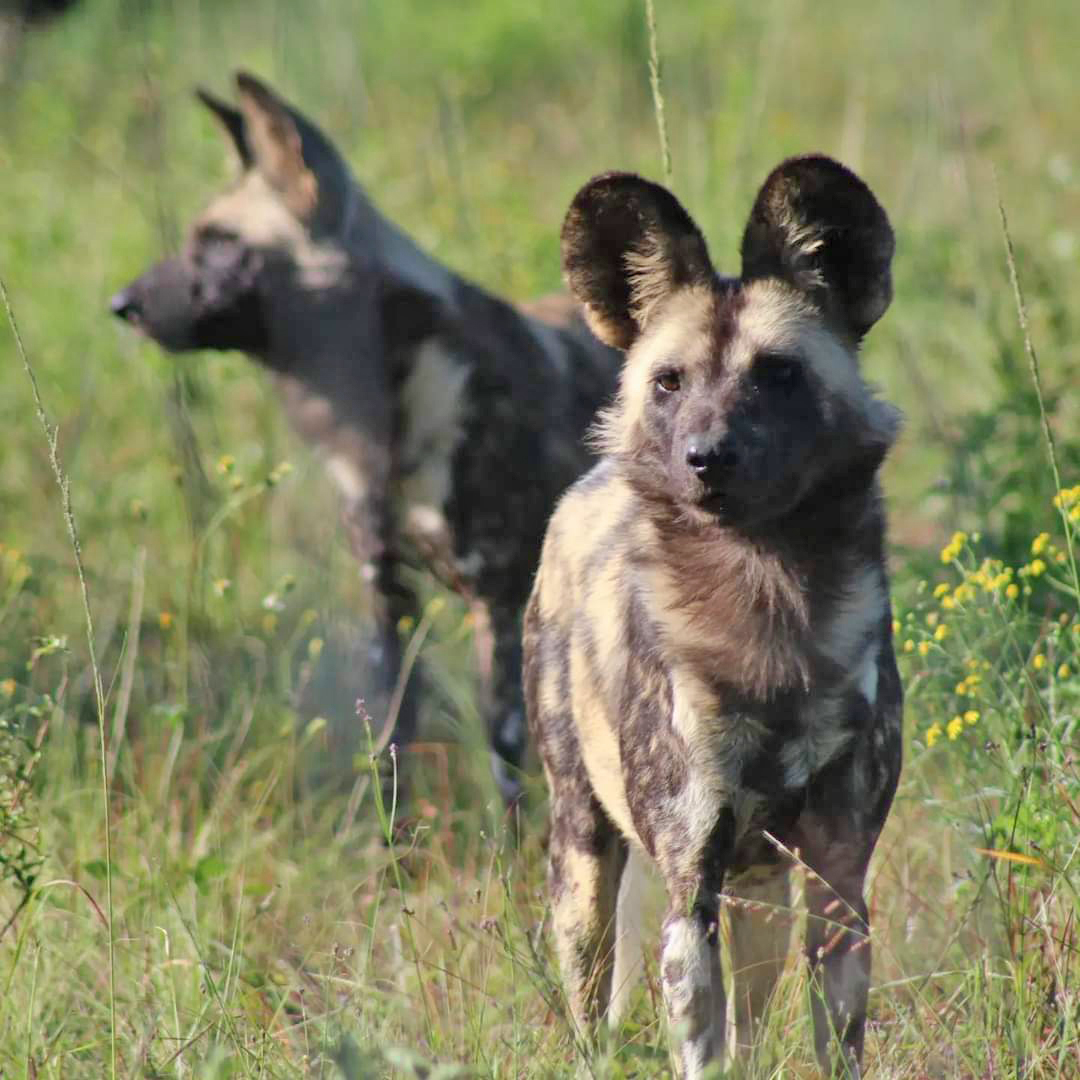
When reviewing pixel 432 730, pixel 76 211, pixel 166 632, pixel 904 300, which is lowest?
pixel 432 730

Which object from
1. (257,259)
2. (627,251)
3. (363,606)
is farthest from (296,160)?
(627,251)

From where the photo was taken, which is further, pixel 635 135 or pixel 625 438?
pixel 635 135

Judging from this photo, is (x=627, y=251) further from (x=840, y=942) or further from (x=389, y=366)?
(x=389, y=366)

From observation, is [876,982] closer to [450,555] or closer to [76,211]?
[450,555]

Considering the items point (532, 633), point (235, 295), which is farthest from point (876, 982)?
point (235, 295)

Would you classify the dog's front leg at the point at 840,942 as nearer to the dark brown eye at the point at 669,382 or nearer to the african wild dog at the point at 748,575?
the african wild dog at the point at 748,575

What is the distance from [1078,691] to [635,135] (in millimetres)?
6142

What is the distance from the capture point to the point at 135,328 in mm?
4852

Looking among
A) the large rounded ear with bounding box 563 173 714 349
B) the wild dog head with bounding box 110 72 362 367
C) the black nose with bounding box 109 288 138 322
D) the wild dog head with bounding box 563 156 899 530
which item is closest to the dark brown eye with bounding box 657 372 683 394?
the wild dog head with bounding box 563 156 899 530

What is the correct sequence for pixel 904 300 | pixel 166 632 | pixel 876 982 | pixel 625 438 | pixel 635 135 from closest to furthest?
pixel 625 438 < pixel 876 982 < pixel 166 632 < pixel 904 300 < pixel 635 135

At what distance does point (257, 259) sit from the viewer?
4781mm

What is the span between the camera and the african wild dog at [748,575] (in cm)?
243

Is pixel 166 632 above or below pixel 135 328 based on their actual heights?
below

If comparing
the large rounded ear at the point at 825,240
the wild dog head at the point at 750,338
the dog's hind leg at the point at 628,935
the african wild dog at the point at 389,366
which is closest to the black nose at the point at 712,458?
the wild dog head at the point at 750,338
